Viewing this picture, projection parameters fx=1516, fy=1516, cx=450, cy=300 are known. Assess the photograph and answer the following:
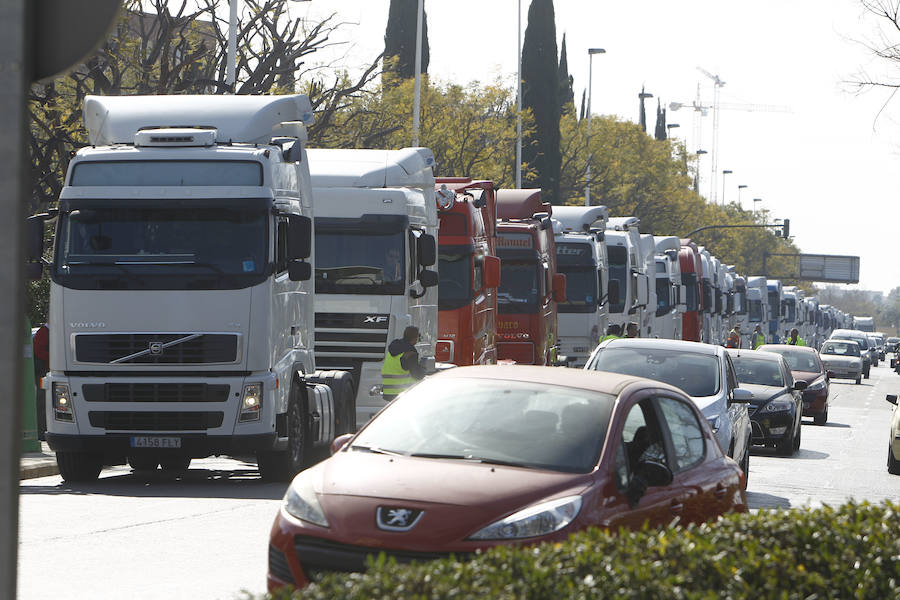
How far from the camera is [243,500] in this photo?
13.3m

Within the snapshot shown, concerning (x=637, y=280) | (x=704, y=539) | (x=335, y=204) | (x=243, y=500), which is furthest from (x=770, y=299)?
(x=704, y=539)

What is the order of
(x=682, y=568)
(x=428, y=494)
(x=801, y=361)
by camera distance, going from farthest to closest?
(x=801, y=361), (x=428, y=494), (x=682, y=568)

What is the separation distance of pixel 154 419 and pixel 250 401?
90 cm

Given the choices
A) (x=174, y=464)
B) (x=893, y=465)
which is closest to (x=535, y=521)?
(x=174, y=464)

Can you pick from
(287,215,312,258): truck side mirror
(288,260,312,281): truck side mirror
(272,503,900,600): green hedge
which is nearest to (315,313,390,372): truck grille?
(288,260,312,281): truck side mirror

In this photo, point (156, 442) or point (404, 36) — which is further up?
point (404, 36)

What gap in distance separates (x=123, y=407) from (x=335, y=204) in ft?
15.1

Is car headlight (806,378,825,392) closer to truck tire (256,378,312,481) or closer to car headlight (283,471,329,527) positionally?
truck tire (256,378,312,481)

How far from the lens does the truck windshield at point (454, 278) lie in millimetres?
21094

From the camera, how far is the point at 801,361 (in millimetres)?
31766

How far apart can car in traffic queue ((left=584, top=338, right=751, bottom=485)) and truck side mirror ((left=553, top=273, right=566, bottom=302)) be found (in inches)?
411

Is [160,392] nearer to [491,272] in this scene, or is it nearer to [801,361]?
[491,272]

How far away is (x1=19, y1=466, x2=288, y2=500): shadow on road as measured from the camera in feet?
45.2

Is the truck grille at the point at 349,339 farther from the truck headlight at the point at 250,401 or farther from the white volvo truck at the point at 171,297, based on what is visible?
the truck headlight at the point at 250,401
